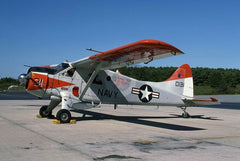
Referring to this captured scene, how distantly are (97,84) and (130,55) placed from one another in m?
2.83

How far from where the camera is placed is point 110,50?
9.34 meters

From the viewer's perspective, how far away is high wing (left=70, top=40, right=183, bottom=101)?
307 inches

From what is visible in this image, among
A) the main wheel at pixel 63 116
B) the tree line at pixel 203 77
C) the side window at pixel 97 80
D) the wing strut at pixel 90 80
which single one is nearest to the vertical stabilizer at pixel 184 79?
the side window at pixel 97 80

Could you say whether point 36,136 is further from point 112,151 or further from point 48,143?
point 112,151

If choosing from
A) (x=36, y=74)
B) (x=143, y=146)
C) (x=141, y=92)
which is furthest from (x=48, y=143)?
(x=141, y=92)

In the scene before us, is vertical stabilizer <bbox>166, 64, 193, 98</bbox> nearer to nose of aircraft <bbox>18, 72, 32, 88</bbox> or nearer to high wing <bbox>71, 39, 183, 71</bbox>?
high wing <bbox>71, 39, 183, 71</bbox>

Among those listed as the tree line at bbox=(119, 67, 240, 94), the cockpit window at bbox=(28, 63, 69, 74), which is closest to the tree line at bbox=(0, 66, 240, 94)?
the tree line at bbox=(119, 67, 240, 94)

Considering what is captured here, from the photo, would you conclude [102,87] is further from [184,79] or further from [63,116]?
[184,79]

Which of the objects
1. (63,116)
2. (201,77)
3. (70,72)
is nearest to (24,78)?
(70,72)

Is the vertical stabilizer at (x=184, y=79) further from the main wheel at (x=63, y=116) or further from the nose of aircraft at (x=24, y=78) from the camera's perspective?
the nose of aircraft at (x=24, y=78)

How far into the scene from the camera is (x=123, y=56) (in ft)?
32.0

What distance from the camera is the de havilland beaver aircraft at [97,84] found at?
975 centimetres

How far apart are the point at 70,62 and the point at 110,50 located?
2648 millimetres

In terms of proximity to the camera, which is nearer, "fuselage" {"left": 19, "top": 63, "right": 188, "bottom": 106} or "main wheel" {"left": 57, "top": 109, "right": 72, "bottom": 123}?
"main wheel" {"left": 57, "top": 109, "right": 72, "bottom": 123}
